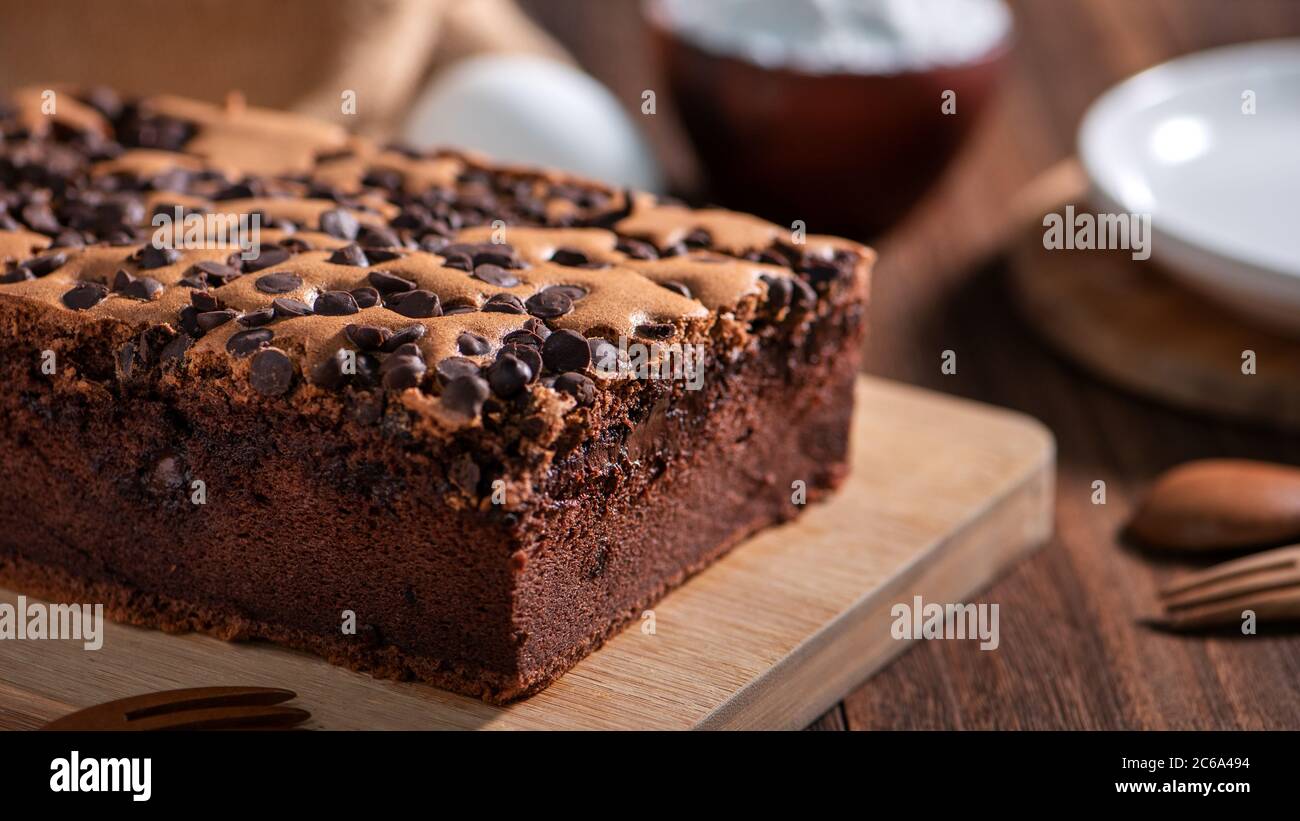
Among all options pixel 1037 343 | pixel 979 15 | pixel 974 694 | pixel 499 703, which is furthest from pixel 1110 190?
pixel 499 703

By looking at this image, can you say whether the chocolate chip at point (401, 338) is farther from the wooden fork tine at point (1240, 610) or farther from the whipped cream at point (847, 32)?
the whipped cream at point (847, 32)

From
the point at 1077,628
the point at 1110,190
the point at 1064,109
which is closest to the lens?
the point at 1077,628

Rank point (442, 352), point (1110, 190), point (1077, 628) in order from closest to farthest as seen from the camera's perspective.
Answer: point (442, 352)
point (1077, 628)
point (1110, 190)

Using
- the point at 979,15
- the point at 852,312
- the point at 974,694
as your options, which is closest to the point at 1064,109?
the point at 979,15

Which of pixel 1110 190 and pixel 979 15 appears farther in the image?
pixel 979 15

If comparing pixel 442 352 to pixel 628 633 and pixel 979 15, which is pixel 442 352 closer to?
pixel 628 633
